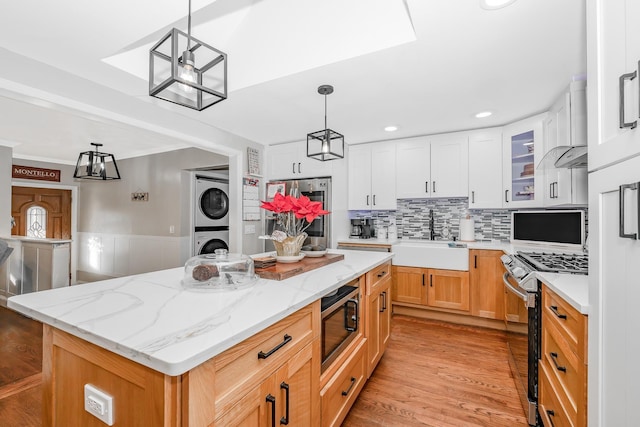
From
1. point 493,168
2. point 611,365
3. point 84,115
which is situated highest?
point 84,115

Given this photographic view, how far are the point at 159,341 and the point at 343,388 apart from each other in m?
1.15

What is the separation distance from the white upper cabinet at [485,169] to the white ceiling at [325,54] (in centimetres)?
27

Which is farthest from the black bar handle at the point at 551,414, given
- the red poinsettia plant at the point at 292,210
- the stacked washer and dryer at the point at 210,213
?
the stacked washer and dryer at the point at 210,213

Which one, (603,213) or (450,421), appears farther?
(450,421)

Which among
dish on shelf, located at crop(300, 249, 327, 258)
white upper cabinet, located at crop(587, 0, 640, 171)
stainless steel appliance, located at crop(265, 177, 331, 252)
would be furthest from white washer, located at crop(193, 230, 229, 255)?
white upper cabinet, located at crop(587, 0, 640, 171)

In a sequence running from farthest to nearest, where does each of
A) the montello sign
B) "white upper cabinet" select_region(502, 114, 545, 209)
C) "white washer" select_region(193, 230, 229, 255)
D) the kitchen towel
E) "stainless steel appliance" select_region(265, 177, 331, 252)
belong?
1. the montello sign
2. "white washer" select_region(193, 230, 229, 255)
3. "stainless steel appliance" select_region(265, 177, 331, 252)
4. the kitchen towel
5. "white upper cabinet" select_region(502, 114, 545, 209)

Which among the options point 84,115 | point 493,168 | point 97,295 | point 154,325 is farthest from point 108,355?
point 493,168

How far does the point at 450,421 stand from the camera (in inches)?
67.5

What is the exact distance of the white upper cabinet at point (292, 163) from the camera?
3.96 metres

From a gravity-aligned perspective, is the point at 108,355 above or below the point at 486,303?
above

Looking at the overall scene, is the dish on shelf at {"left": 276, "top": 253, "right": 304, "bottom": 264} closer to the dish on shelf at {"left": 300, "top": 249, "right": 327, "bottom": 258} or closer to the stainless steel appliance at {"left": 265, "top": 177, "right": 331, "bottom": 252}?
the dish on shelf at {"left": 300, "top": 249, "right": 327, "bottom": 258}

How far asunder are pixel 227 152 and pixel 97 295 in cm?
284

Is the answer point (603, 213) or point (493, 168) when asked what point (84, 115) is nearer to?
point (603, 213)

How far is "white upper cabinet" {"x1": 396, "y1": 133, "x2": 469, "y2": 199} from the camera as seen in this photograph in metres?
3.50
